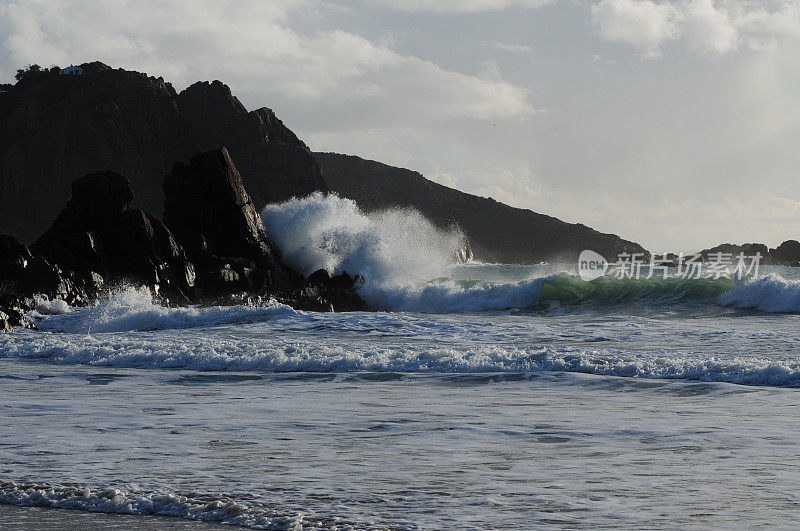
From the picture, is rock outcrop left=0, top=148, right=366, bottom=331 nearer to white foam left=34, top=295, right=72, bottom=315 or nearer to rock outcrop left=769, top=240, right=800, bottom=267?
white foam left=34, top=295, right=72, bottom=315

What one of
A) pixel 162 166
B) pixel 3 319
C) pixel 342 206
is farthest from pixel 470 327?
pixel 162 166

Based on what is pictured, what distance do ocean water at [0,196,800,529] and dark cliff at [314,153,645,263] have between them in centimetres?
11637

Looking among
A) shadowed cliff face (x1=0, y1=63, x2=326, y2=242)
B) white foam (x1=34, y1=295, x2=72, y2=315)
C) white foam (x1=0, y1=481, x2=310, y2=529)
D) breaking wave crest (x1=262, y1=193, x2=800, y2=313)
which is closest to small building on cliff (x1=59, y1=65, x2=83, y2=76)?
shadowed cliff face (x1=0, y1=63, x2=326, y2=242)

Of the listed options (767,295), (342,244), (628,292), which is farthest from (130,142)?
(767,295)

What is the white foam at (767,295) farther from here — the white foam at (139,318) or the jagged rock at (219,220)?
the jagged rock at (219,220)

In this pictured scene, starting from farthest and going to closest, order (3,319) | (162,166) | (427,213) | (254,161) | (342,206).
Result: 1. (427,213)
2. (162,166)
3. (254,161)
4. (342,206)
5. (3,319)

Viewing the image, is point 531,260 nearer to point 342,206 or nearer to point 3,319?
point 342,206

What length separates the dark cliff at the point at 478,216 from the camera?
139125 mm

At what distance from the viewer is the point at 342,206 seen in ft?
127

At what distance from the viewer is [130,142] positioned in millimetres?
92375

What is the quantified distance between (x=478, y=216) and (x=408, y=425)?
155785 mm

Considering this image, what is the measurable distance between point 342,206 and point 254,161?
5059 cm

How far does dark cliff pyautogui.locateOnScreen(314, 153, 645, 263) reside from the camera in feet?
456

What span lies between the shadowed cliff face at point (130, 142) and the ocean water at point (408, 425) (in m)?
69.4
